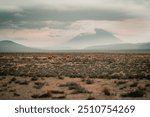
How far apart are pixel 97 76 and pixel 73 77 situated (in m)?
1.76

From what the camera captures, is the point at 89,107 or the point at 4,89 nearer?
the point at 89,107

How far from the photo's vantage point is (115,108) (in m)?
10.8

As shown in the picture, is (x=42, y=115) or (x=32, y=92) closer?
(x=42, y=115)

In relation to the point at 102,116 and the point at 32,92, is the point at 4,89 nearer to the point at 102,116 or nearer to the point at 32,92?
the point at 32,92

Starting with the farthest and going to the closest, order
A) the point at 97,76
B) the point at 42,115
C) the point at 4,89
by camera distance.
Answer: the point at 97,76 → the point at 4,89 → the point at 42,115

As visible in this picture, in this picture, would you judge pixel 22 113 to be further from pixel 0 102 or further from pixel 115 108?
pixel 115 108

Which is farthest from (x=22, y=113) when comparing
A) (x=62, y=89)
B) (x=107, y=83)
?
(x=107, y=83)

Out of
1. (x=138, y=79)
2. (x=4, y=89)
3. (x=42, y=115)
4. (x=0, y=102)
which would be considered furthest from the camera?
(x=138, y=79)

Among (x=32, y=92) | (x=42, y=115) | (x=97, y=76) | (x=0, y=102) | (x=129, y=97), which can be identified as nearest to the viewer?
(x=42, y=115)

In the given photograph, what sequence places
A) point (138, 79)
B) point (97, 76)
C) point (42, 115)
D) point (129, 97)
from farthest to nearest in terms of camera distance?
point (97, 76) < point (138, 79) < point (129, 97) < point (42, 115)

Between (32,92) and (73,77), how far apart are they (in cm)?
632

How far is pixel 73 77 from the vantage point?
2070 centimetres

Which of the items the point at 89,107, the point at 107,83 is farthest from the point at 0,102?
the point at 107,83

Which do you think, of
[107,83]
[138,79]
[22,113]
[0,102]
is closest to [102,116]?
Answer: [22,113]
